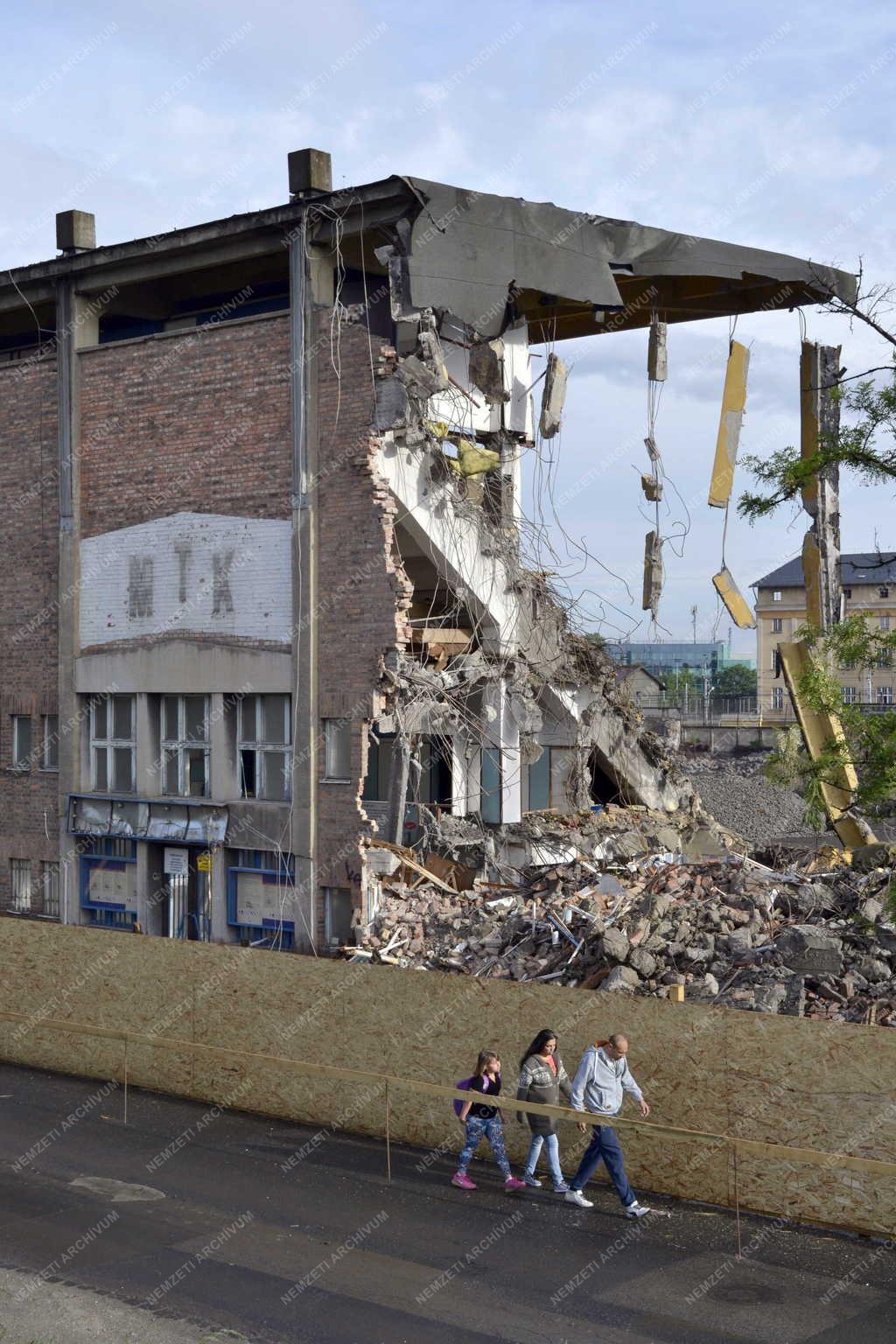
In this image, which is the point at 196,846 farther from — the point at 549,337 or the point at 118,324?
the point at 549,337

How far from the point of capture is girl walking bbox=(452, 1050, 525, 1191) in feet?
42.6

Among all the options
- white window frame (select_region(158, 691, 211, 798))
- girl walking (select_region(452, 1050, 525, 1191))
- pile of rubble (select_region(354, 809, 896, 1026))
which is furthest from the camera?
white window frame (select_region(158, 691, 211, 798))

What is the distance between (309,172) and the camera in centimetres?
2120

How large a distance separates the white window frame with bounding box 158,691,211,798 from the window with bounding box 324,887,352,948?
3.04m

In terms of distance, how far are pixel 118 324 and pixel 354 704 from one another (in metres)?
10.8

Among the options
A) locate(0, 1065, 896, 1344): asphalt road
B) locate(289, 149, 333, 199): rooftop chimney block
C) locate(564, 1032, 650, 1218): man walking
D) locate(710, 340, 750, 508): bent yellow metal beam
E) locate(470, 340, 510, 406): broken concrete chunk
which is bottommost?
locate(0, 1065, 896, 1344): asphalt road

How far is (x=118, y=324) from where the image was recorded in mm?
27062

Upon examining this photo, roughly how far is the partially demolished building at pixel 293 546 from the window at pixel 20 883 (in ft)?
0.16

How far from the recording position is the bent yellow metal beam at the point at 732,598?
21.5 metres

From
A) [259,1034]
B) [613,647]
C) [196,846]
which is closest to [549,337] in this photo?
[613,647]

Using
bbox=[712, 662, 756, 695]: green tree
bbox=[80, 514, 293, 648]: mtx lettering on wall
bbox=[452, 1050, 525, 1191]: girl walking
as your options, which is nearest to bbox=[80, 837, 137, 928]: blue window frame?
bbox=[80, 514, 293, 648]: mtx lettering on wall

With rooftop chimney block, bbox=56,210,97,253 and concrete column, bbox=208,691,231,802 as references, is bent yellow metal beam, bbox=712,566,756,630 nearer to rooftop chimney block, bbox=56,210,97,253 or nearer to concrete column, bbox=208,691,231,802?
concrete column, bbox=208,691,231,802

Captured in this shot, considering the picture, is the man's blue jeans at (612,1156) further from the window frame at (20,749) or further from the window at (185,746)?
the window frame at (20,749)

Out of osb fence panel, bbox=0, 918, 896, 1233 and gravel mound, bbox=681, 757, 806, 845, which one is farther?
gravel mound, bbox=681, 757, 806, 845
